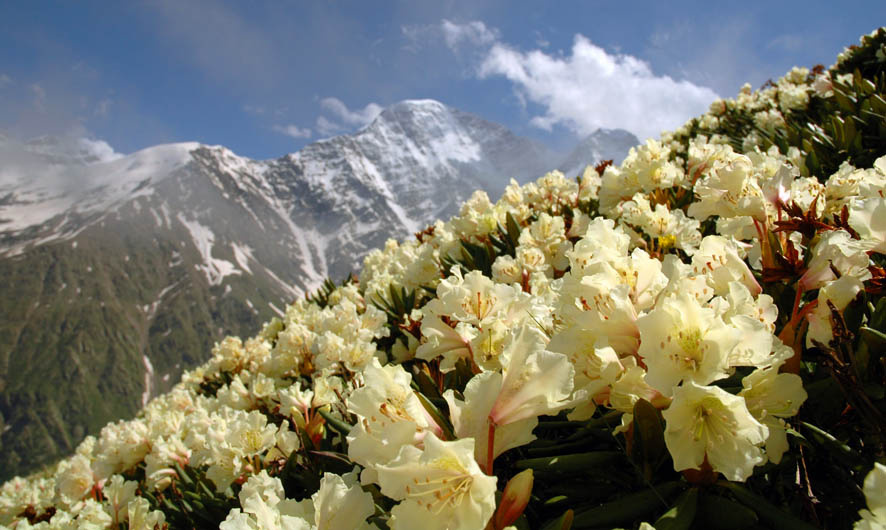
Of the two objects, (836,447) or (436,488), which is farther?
(836,447)

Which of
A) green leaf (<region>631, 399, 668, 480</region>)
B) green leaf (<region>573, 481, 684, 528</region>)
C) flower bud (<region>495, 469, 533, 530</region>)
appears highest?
green leaf (<region>631, 399, 668, 480</region>)

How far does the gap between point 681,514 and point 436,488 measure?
0.55 meters

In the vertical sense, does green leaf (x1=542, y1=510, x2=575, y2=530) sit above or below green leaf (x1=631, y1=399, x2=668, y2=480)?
below

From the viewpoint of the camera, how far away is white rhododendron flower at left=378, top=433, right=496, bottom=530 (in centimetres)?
99

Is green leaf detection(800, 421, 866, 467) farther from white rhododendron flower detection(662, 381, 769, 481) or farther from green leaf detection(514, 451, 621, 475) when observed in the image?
green leaf detection(514, 451, 621, 475)

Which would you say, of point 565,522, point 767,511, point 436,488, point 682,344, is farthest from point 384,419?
point 767,511

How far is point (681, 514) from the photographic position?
3.47 ft

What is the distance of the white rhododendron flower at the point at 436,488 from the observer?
38.9 inches

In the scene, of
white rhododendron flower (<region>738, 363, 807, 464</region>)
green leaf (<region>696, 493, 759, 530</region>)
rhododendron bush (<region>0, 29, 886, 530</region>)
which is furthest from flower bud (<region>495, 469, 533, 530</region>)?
white rhododendron flower (<region>738, 363, 807, 464</region>)

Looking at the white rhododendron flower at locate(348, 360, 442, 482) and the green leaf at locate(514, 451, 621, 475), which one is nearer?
the white rhododendron flower at locate(348, 360, 442, 482)

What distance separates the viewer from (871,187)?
159 centimetres

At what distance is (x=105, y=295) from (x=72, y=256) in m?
28.0

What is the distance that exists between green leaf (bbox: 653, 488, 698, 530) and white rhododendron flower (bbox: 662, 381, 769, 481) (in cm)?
8

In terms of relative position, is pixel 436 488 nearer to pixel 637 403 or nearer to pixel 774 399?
pixel 637 403
